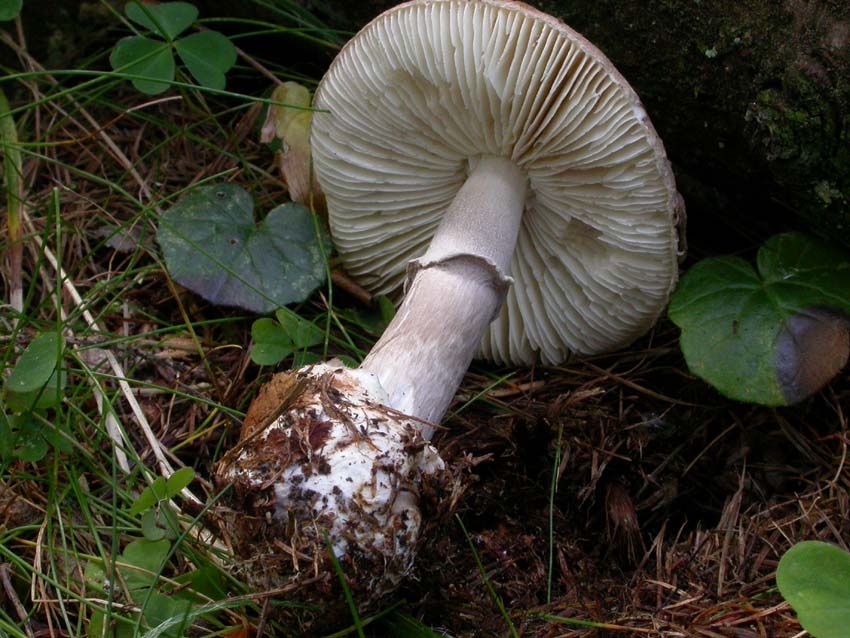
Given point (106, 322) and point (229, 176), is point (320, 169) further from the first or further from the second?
point (106, 322)

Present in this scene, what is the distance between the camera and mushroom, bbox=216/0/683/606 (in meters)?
1.76

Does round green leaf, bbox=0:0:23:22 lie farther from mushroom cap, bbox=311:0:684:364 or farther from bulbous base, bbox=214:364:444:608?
bulbous base, bbox=214:364:444:608

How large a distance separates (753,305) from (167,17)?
84.5 inches

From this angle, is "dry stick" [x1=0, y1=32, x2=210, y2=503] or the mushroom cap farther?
"dry stick" [x1=0, y1=32, x2=210, y2=503]

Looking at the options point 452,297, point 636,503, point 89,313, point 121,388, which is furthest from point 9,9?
point 636,503

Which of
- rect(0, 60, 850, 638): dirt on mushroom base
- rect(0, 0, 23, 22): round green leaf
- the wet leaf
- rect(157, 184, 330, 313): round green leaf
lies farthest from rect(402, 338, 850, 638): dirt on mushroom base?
rect(0, 0, 23, 22): round green leaf

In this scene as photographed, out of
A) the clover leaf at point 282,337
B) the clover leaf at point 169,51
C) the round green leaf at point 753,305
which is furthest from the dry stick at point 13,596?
the round green leaf at point 753,305

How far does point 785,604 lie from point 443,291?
113 cm

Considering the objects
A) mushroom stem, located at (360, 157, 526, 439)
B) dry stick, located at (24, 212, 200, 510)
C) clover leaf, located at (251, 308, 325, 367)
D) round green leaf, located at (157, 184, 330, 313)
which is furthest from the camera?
round green leaf, located at (157, 184, 330, 313)

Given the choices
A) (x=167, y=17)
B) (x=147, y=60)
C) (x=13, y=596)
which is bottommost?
(x=13, y=596)

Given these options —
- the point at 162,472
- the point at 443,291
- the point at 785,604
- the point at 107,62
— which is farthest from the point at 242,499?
the point at 107,62

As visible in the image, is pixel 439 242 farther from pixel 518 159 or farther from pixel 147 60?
pixel 147 60

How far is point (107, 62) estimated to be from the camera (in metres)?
3.07

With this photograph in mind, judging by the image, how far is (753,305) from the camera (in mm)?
2348
